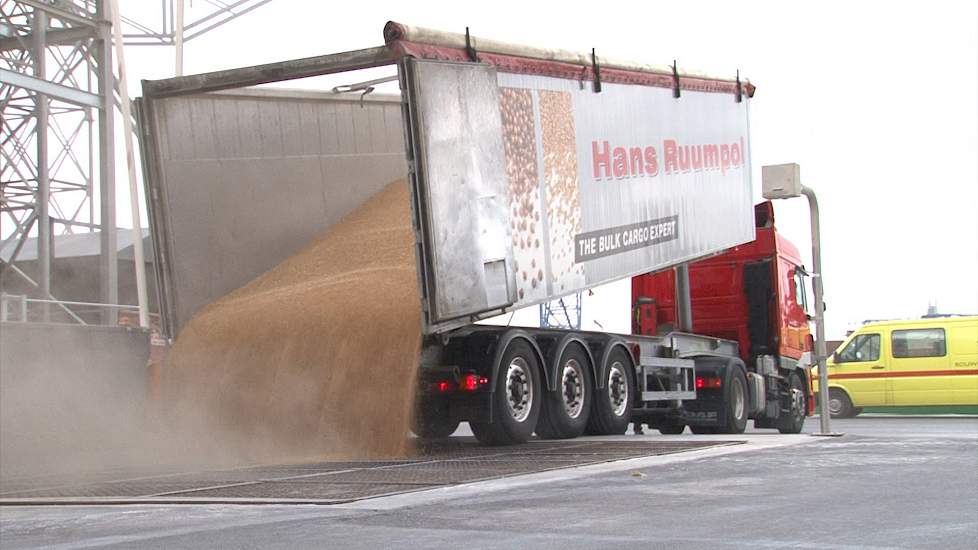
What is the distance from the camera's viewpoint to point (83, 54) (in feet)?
69.7

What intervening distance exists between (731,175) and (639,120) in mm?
2973

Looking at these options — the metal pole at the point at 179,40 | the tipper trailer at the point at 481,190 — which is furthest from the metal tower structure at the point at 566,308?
the metal pole at the point at 179,40

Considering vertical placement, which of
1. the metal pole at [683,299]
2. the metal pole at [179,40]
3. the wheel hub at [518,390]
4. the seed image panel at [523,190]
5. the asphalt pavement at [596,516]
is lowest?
the asphalt pavement at [596,516]

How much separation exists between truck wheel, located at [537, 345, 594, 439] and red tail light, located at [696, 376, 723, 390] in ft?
11.2

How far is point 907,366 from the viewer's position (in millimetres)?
22812

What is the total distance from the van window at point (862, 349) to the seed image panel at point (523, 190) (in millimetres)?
14224

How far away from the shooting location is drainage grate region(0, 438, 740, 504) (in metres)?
7.39

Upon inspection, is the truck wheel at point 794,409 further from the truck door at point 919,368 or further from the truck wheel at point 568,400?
the truck wheel at point 568,400

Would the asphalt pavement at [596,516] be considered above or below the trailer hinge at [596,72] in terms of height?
below

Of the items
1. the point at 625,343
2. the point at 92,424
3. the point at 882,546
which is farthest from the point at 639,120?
the point at 882,546

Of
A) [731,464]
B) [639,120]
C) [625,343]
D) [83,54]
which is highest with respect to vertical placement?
[83,54]

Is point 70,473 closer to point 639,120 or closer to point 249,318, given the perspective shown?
point 249,318

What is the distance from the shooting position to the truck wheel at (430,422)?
10.8 meters

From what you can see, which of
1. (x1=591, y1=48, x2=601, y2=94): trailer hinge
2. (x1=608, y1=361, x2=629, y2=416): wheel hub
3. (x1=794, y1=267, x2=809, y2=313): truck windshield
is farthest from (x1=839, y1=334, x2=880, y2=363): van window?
(x1=591, y1=48, x2=601, y2=94): trailer hinge
